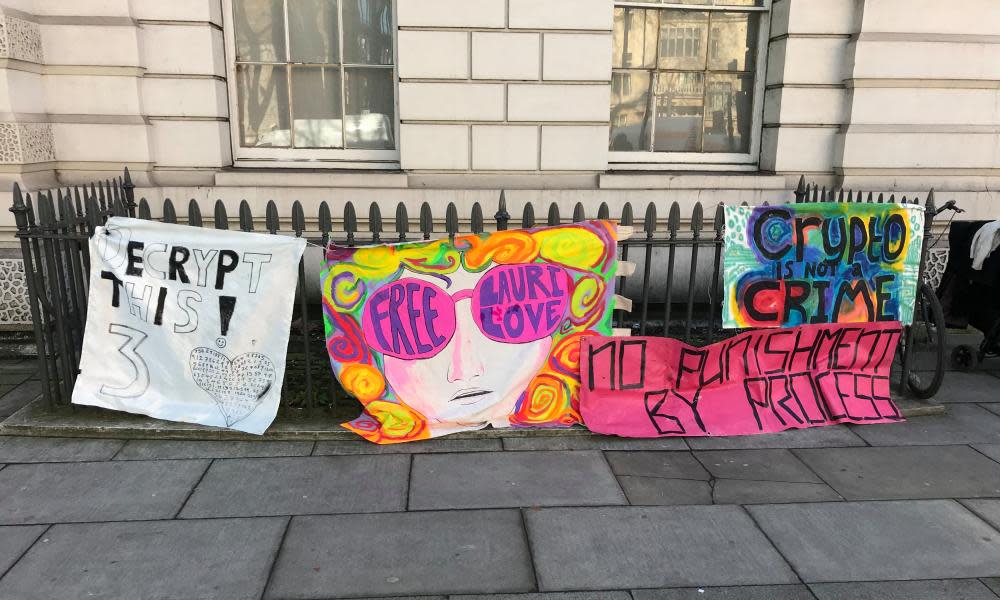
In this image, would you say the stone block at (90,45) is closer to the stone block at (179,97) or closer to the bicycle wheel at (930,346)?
the stone block at (179,97)

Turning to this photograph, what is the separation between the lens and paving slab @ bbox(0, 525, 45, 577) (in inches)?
125

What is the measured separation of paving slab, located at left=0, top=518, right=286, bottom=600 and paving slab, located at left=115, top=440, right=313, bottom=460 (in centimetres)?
77

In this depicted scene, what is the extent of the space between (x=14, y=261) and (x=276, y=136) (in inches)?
104

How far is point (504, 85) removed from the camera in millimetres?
6809

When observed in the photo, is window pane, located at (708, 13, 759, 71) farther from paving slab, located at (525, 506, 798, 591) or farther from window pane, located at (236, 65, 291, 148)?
paving slab, located at (525, 506, 798, 591)

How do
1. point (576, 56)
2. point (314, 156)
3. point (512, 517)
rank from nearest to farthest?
point (512, 517) < point (576, 56) < point (314, 156)

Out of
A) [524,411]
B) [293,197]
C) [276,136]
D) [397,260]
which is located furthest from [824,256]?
[276,136]

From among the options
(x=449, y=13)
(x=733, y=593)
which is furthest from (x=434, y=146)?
(x=733, y=593)

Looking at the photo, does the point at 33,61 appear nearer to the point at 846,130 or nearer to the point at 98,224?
the point at 98,224

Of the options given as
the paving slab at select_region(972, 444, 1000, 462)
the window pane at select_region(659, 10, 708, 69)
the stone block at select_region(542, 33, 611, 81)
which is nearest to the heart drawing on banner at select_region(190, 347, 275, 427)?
the stone block at select_region(542, 33, 611, 81)

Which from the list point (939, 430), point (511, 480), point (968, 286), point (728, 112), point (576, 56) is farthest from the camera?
point (728, 112)

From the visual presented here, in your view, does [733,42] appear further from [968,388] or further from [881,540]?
[881,540]

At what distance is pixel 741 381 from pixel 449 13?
432 cm

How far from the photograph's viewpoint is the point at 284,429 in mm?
4484
